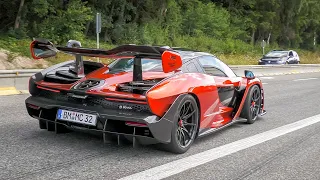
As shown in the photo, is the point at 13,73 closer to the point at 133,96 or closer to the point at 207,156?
the point at 133,96

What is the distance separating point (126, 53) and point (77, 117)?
88 cm

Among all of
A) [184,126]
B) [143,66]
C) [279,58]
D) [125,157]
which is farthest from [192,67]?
[279,58]

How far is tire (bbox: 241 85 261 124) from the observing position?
638 cm

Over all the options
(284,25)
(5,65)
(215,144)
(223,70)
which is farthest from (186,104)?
(284,25)

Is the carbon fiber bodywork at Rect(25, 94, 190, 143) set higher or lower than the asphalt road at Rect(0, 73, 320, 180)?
higher

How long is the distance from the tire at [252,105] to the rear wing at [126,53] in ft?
7.93

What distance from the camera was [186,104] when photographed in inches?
182

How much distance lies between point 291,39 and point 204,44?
31822mm

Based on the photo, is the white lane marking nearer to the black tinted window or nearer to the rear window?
the black tinted window

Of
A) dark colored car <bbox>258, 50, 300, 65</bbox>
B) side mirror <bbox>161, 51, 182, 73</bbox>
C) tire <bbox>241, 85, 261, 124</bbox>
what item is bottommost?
dark colored car <bbox>258, 50, 300, 65</bbox>

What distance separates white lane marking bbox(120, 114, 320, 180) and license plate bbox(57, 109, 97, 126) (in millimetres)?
812

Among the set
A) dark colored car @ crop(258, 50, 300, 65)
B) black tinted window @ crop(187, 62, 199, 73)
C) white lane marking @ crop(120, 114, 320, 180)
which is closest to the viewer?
white lane marking @ crop(120, 114, 320, 180)

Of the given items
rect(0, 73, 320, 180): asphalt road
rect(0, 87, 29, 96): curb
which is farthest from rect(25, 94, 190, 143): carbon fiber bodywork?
rect(0, 87, 29, 96): curb

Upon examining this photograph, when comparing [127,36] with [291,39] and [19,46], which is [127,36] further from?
[291,39]
